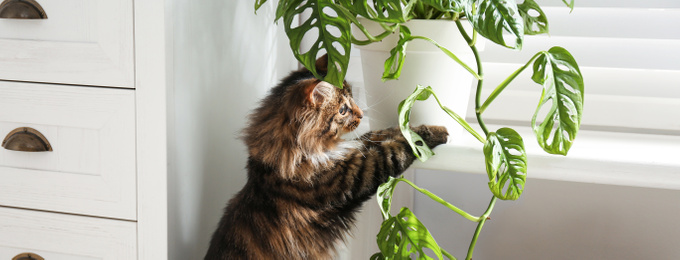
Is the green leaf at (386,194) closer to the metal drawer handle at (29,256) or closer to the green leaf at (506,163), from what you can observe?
the green leaf at (506,163)

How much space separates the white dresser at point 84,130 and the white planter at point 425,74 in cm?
33

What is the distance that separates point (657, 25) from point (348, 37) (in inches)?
26.6

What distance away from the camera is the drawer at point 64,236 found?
845 mm

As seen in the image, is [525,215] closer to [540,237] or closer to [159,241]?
Answer: [540,237]

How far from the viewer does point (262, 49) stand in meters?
1.14

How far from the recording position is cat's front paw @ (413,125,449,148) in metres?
0.86

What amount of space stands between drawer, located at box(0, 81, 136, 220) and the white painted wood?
17mm

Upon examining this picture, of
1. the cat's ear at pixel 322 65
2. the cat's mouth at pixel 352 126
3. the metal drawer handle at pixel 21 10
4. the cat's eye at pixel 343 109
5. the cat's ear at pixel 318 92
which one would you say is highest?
the metal drawer handle at pixel 21 10

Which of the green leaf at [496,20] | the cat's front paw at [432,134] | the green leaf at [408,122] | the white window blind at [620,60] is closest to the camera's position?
the green leaf at [496,20]

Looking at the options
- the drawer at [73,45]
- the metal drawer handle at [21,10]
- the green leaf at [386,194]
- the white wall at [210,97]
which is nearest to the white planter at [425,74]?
the green leaf at [386,194]

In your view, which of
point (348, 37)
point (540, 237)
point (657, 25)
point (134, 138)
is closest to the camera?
point (348, 37)

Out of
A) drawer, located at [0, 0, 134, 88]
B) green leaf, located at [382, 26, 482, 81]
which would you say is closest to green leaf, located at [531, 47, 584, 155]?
green leaf, located at [382, 26, 482, 81]

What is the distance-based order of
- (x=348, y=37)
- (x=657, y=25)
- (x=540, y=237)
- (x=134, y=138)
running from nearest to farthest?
(x=348, y=37)
(x=134, y=138)
(x=657, y=25)
(x=540, y=237)

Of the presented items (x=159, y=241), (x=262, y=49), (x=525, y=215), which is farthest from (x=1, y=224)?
(x=525, y=215)
